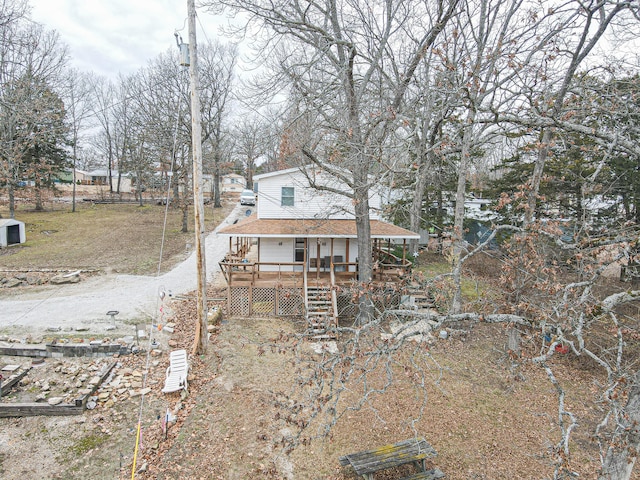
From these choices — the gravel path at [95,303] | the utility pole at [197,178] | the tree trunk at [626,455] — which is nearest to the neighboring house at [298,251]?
the gravel path at [95,303]

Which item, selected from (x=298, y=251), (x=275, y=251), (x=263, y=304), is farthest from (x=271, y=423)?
(x=298, y=251)

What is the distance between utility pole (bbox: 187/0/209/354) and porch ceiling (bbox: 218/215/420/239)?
14.3 feet

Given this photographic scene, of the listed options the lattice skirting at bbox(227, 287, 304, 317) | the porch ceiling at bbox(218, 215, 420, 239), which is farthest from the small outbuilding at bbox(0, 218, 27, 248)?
the lattice skirting at bbox(227, 287, 304, 317)

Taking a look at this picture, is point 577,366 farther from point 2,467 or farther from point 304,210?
point 2,467

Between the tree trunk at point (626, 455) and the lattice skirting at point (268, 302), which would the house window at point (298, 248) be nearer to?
the lattice skirting at point (268, 302)

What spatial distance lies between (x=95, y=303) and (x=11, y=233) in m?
14.2

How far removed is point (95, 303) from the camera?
47.5ft

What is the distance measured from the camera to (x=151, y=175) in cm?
3744

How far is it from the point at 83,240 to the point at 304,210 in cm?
1746

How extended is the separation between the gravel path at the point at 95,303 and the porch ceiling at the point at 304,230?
4088 millimetres

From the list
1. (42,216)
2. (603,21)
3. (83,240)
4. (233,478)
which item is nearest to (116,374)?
(233,478)

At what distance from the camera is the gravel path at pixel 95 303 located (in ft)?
40.7

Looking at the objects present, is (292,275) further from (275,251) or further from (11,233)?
(11,233)

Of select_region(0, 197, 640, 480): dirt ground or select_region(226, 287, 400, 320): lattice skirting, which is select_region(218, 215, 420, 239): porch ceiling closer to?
select_region(226, 287, 400, 320): lattice skirting
